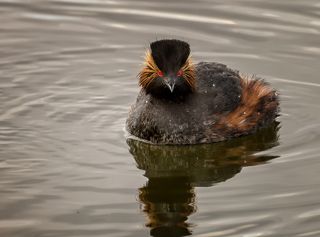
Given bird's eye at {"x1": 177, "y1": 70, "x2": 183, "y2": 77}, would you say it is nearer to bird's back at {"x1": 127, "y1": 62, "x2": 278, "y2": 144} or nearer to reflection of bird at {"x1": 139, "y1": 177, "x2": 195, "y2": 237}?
bird's back at {"x1": 127, "y1": 62, "x2": 278, "y2": 144}

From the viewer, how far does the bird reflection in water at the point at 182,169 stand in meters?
9.91

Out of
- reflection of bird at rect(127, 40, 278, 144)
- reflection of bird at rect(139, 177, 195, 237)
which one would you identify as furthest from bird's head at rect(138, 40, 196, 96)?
reflection of bird at rect(139, 177, 195, 237)

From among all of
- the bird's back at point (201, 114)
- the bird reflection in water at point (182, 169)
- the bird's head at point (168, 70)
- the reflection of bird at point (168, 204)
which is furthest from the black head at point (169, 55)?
the reflection of bird at point (168, 204)

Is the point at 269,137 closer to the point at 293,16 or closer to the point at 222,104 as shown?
the point at 222,104

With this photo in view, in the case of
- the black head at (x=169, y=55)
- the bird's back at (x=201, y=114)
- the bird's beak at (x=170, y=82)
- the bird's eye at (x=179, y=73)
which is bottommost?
the bird's back at (x=201, y=114)

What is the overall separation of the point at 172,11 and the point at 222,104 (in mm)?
4991

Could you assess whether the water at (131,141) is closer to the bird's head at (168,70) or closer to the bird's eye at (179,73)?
the bird's head at (168,70)

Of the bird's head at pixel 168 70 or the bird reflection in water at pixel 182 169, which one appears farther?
the bird's head at pixel 168 70

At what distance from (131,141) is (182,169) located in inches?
43.8

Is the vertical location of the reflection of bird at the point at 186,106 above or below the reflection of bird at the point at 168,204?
above

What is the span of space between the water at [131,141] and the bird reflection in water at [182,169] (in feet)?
0.07

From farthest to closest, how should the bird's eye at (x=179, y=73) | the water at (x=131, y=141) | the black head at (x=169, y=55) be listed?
1. the bird's eye at (x=179, y=73)
2. the black head at (x=169, y=55)
3. the water at (x=131, y=141)

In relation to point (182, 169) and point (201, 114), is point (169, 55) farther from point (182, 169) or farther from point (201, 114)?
point (182, 169)

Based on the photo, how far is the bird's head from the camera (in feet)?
38.0
